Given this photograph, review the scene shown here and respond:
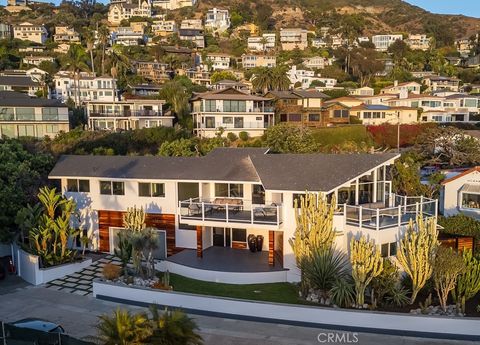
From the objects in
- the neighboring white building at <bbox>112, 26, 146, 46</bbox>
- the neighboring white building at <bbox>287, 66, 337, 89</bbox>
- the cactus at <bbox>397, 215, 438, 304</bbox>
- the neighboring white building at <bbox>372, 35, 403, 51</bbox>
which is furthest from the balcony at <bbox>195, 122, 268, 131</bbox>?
the neighboring white building at <bbox>372, 35, 403, 51</bbox>

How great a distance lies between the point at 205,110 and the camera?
61.4 meters

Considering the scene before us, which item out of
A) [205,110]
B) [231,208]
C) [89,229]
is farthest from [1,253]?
[205,110]

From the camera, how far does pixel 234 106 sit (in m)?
61.8

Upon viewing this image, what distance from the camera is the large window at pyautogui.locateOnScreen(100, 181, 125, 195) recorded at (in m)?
26.1

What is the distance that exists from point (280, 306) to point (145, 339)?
6.97 m

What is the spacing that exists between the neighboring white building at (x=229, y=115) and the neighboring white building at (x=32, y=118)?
17970 millimetres

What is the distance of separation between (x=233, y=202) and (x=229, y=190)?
982 mm

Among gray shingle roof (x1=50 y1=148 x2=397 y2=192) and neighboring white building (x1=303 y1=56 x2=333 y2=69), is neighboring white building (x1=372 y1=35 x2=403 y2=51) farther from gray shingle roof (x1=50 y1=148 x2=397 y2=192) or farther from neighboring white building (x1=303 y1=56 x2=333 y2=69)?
gray shingle roof (x1=50 y1=148 x2=397 y2=192)

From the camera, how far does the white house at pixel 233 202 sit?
2052 cm

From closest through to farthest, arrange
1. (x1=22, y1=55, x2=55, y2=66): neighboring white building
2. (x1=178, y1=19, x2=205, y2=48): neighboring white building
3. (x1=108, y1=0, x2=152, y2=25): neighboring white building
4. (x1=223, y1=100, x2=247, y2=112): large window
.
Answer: (x1=223, y1=100, x2=247, y2=112): large window
(x1=22, y1=55, x2=55, y2=66): neighboring white building
(x1=178, y1=19, x2=205, y2=48): neighboring white building
(x1=108, y1=0, x2=152, y2=25): neighboring white building

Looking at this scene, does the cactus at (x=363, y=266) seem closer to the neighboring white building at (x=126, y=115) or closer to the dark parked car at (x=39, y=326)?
the dark parked car at (x=39, y=326)

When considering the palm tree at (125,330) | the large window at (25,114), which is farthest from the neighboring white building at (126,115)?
the palm tree at (125,330)

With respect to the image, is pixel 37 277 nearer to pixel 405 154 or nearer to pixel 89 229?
pixel 89 229

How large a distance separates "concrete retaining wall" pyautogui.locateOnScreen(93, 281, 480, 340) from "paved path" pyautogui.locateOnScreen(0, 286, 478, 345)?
349 millimetres
